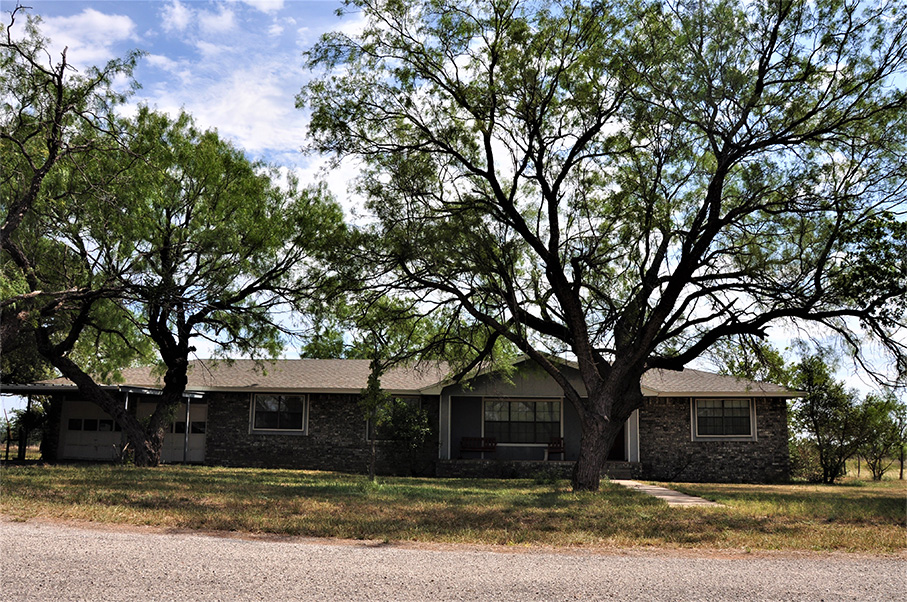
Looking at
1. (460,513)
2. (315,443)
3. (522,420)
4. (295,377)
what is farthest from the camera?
(295,377)

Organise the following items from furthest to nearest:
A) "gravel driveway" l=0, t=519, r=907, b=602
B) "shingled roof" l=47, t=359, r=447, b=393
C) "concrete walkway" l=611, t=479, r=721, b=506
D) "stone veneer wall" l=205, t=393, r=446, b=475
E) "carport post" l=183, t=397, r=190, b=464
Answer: "carport post" l=183, t=397, r=190, b=464 → "shingled roof" l=47, t=359, r=447, b=393 → "stone veneer wall" l=205, t=393, r=446, b=475 → "concrete walkway" l=611, t=479, r=721, b=506 → "gravel driveway" l=0, t=519, r=907, b=602

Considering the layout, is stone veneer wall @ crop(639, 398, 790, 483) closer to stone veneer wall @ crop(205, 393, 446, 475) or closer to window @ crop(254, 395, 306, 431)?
stone veneer wall @ crop(205, 393, 446, 475)

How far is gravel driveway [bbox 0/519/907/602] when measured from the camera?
5.73 meters

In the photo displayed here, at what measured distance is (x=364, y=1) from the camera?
1482 cm

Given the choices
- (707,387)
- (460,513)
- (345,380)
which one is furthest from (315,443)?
(460,513)

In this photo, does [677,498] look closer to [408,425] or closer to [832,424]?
[408,425]

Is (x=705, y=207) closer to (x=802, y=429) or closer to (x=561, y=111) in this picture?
(x=561, y=111)

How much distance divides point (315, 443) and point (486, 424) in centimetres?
546

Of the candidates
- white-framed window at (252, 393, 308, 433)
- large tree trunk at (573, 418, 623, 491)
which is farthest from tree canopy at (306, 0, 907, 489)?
white-framed window at (252, 393, 308, 433)

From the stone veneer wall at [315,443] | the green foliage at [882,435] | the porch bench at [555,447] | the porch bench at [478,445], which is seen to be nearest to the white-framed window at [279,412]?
the stone veneer wall at [315,443]

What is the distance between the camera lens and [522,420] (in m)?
22.9

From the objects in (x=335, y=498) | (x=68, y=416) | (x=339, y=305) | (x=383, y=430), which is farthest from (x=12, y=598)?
(x=68, y=416)

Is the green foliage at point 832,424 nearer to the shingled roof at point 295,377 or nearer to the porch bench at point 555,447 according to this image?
the porch bench at point 555,447

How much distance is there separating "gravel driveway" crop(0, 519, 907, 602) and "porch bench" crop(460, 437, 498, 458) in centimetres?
1447
